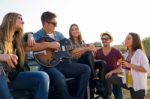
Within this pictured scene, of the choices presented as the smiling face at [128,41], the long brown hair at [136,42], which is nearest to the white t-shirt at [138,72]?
the long brown hair at [136,42]

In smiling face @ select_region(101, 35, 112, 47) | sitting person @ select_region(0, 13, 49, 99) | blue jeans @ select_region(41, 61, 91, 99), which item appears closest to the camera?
sitting person @ select_region(0, 13, 49, 99)

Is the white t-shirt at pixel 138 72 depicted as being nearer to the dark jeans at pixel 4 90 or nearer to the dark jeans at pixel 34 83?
the dark jeans at pixel 34 83

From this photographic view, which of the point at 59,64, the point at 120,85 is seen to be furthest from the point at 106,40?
the point at 59,64

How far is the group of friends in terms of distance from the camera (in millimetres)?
5270

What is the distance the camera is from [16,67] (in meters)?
5.43

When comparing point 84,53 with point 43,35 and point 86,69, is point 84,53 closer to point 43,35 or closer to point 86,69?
point 86,69

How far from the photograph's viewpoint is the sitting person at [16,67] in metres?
5.11

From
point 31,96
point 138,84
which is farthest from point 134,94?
point 31,96

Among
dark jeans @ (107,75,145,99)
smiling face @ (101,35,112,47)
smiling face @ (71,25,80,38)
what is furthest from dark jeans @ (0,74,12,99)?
smiling face @ (101,35,112,47)

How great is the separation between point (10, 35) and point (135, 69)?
298 cm

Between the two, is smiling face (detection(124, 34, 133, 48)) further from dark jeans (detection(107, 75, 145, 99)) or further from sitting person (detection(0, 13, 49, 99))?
sitting person (detection(0, 13, 49, 99))

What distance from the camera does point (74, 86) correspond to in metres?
6.39

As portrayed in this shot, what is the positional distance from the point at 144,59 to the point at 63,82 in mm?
2212

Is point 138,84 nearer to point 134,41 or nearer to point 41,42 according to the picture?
point 134,41
